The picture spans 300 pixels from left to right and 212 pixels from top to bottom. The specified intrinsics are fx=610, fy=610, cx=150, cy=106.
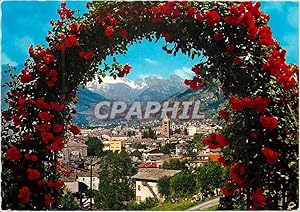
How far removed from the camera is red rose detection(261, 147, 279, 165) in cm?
405

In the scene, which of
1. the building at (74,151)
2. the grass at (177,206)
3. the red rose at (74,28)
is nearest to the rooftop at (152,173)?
the grass at (177,206)

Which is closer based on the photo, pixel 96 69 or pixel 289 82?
pixel 289 82

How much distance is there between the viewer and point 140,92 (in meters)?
4.67

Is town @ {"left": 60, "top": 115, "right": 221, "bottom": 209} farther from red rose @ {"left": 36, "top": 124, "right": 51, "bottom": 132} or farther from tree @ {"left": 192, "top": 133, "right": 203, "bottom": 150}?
red rose @ {"left": 36, "top": 124, "right": 51, "bottom": 132}

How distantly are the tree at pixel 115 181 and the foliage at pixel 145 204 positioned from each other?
0.05m

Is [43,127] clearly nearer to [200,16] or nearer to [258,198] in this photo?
[200,16]

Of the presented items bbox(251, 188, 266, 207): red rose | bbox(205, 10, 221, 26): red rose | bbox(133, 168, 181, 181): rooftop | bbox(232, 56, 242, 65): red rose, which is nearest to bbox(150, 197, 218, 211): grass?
bbox(133, 168, 181, 181): rooftop

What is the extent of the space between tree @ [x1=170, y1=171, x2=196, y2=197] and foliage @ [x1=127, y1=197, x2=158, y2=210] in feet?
0.56

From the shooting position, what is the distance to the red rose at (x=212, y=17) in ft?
13.7

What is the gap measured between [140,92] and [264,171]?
1.13 metres

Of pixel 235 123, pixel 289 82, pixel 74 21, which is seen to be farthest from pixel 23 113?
pixel 289 82

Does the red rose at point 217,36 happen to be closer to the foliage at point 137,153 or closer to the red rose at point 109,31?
the red rose at point 109,31

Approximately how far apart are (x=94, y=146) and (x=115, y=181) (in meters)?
0.32

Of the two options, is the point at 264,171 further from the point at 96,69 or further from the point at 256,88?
the point at 96,69
